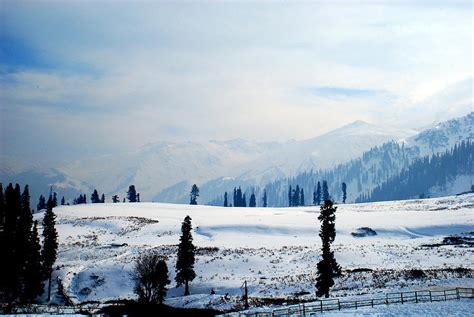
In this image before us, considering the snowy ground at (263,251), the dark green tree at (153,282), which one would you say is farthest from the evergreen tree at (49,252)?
the dark green tree at (153,282)

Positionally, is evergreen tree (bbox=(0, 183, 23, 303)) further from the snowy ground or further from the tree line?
the snowy ground

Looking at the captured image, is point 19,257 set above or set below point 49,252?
below

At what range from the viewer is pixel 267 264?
257 feet

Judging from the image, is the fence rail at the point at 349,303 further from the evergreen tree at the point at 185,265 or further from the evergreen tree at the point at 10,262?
the evergreen tree at the point at 10,262

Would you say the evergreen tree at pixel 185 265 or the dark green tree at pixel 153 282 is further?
the evergreen tree at pixel 185 265

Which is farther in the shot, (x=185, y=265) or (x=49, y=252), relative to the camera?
(x=49, y=252)

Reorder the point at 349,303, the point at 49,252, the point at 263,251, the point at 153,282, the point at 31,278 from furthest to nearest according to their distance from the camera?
1. the point at 263,251
2. the point at 49,252
3. the point at 31,278
4. the point at 153,282
5. the point at 349,303

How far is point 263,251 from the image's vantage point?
8625 cm

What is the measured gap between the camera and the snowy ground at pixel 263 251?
64.6 meters

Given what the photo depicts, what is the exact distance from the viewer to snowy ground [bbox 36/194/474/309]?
64.6m

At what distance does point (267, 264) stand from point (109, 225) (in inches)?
2032

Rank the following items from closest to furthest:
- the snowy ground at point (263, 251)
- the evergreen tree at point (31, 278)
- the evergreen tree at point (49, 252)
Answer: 1. the snowy ground at point (263, 251)
2. the evergreen tree at point (31, 278)
3. the evergreen tree at point (49, 252)

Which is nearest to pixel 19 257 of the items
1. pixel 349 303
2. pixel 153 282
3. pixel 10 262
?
pixel 10 262

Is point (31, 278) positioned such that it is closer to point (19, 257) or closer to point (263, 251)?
→ point (19, 257)
